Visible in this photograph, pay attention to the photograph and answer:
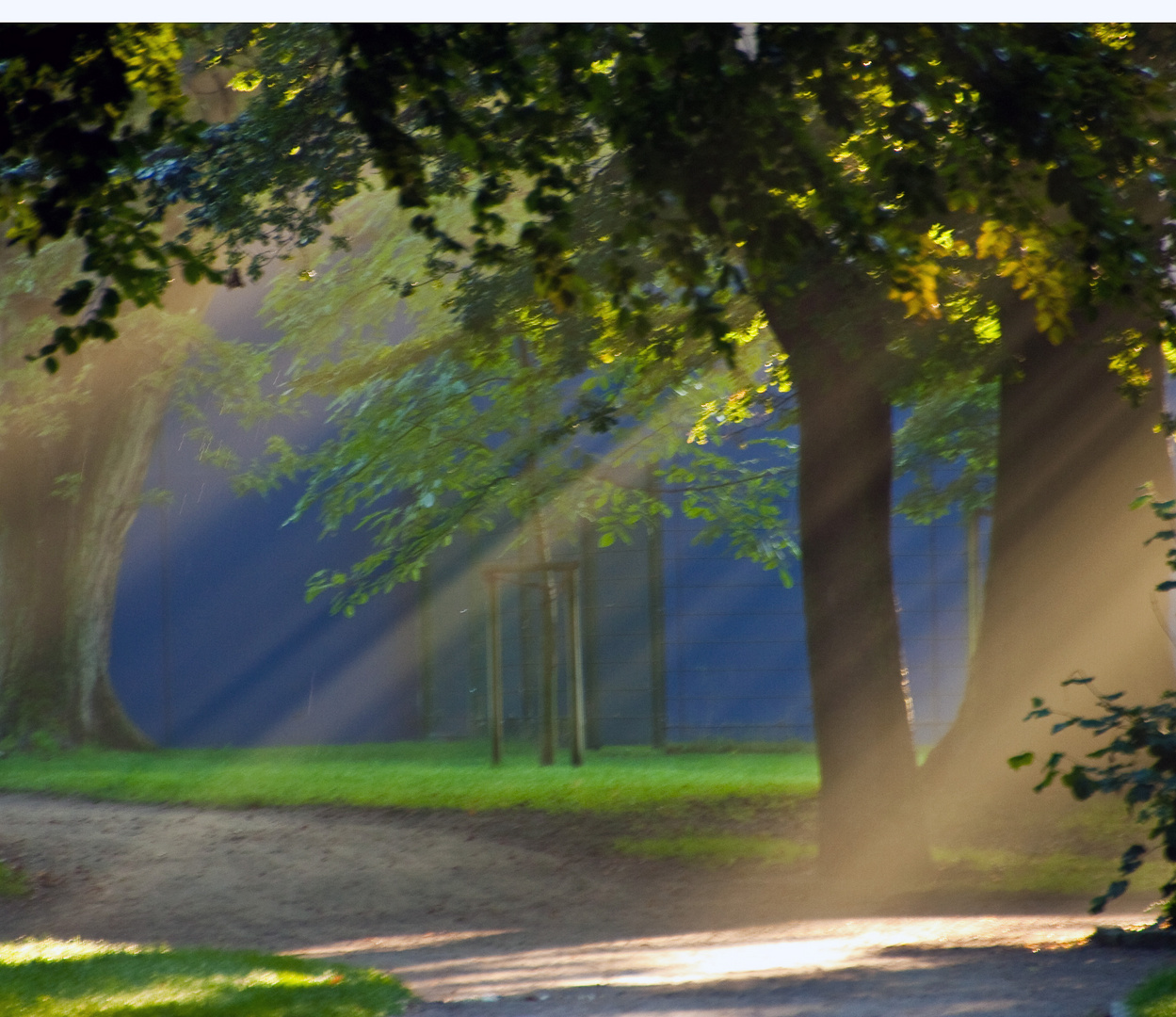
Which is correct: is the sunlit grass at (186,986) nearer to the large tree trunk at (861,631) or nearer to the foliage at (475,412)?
the large tree trunk at (861,631)

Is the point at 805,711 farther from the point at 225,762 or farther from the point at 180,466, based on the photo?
the point at 180,466

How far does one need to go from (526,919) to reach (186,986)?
332cm

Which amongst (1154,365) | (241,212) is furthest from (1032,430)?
(241,212)

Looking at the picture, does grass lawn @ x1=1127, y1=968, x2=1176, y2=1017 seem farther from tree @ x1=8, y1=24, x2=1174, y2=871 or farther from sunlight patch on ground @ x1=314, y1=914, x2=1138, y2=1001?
tree @ x1=8, y1=24, x2=1174, y2=871

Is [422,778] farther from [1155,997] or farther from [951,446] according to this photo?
[1155,997]

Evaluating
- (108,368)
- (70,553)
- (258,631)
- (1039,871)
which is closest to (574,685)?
(1039,871)

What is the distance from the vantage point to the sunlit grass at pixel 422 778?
1292cm

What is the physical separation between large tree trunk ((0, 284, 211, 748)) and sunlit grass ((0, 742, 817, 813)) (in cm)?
71

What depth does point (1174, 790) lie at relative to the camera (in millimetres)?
5941

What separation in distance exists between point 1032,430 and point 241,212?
5.81 m

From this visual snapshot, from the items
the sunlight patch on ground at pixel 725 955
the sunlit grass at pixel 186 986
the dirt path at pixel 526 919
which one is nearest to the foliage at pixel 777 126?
the dirt path at pixel 526 919

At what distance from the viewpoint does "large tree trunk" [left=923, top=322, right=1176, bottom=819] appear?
10.4m

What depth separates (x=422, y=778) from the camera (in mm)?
14383

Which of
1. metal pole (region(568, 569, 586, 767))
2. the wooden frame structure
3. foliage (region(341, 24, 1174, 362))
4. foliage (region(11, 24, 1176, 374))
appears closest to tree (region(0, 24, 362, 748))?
foliage (region(11, 24, 1176, 374))
